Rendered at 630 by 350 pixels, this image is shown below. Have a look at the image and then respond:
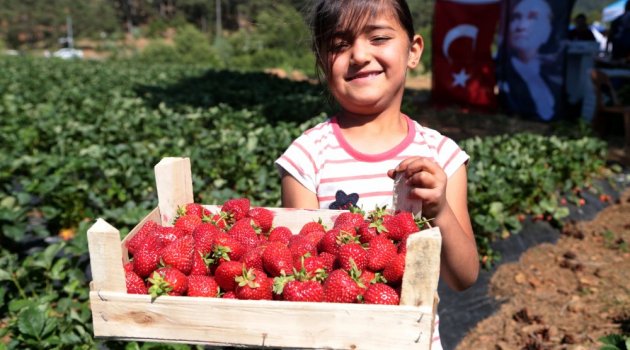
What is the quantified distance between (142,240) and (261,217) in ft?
1.16

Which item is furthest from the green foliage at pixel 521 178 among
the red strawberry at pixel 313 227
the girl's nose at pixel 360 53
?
the red strawberry at pixel 313 227

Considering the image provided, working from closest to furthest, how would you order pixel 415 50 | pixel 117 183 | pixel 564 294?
pixel 415 50, pixel 564 294, pixel 117 183

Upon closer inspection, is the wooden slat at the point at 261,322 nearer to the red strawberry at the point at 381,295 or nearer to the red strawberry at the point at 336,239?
the red strawberry at the point at 381,295

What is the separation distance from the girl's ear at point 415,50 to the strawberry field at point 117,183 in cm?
41

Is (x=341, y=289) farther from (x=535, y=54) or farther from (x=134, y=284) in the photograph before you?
(x=535, y=54)

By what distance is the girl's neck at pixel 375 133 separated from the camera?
6.22 ft

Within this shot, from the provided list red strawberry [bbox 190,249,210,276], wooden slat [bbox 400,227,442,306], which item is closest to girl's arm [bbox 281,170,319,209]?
red strawberry [bbox 190,249,210,276]

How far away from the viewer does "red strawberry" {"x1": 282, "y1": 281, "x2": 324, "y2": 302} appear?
1.22 m

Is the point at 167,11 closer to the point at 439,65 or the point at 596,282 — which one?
the point at 439,65

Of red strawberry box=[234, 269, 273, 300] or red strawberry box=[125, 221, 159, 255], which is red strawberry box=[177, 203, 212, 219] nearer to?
red strawberry box=[125, 221, 159, 255]

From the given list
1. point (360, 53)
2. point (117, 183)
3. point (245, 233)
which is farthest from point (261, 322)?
point (117, 183)

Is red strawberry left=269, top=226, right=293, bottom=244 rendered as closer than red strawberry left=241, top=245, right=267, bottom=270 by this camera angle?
No

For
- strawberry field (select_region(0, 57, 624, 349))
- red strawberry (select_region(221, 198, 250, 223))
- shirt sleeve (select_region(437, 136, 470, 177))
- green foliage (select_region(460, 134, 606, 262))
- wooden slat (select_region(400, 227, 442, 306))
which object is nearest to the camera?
wooden slat (select_region(400, 227, 442, 306))

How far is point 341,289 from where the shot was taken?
3.99 feet
